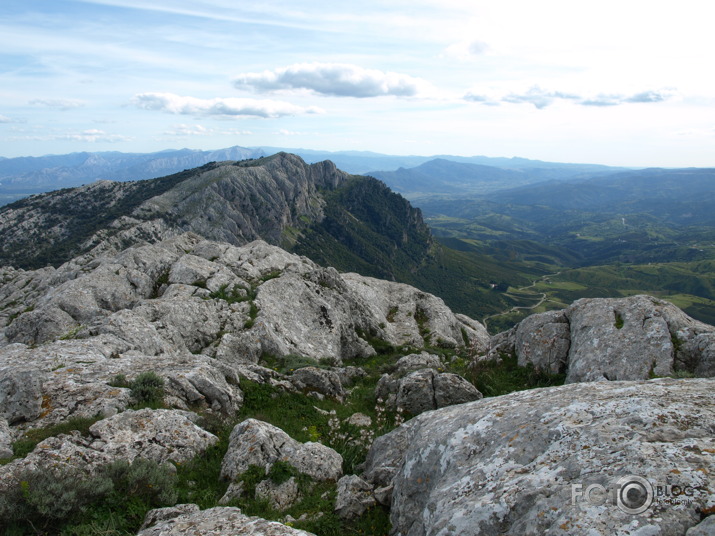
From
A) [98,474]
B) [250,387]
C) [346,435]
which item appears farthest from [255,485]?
[250,387]

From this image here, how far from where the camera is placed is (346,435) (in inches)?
645

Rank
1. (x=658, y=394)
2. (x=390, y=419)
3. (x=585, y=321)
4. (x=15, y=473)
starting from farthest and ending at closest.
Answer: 1. (x=585, y=321)
2. (x=390, y=419)
3. (x=15, y=473)
4. (x=658, y=394)

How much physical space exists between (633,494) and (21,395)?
20.1 m

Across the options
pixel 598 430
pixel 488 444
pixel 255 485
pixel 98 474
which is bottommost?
pixel 255 485

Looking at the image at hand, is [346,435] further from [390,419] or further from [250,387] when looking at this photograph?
[250,387]

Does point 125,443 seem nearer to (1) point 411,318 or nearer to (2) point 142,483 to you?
(2) point 142,483

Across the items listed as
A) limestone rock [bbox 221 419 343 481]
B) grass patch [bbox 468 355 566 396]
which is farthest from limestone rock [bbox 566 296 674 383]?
limestone rock [bbox 221 419 343 481]

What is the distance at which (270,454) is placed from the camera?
1289 centimetres

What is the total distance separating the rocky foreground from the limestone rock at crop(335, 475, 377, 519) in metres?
0.04

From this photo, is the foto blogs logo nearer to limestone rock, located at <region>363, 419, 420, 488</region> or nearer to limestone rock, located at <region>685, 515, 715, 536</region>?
limestone rock, located at <region>685, 515, 715, 536</region>

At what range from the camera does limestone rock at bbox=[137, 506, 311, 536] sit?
8.46 m

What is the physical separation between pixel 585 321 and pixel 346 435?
50.5 feet

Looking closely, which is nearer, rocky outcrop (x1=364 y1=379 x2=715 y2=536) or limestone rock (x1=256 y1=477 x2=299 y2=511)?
rocky outcrop (x1=364 y1=379 x2=715 y2=536)

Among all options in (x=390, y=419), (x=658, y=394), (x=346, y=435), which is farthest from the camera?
(x=390, y=419)
